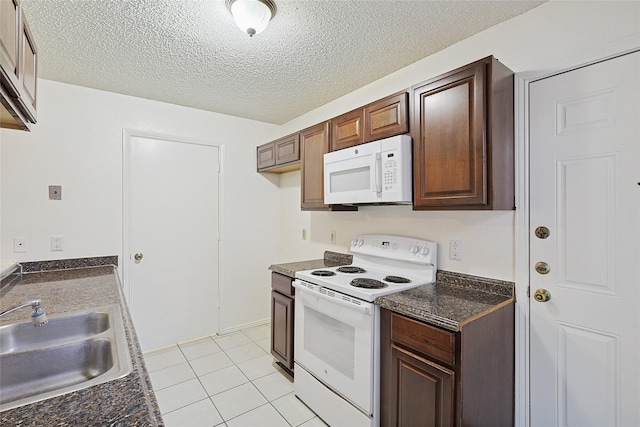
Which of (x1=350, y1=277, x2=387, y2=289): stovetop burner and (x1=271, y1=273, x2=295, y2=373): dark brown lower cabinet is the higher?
(x1=350, y1=277, x2=387, y2=289): stovetop burner

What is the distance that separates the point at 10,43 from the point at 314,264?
2225 mm

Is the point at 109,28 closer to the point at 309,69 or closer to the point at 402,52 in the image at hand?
the point at 309,69

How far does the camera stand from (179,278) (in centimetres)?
305

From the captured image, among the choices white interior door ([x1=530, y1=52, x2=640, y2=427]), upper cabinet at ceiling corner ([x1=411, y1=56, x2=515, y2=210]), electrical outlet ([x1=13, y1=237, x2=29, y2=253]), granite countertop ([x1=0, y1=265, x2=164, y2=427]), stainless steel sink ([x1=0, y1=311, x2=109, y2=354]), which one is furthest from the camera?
electrical outlet ([x1=13, y1=237, x2=29, y2=253])

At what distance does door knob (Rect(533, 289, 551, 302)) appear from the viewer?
1562 millimetres

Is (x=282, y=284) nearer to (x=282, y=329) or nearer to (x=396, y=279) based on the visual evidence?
(x=282, y=329)

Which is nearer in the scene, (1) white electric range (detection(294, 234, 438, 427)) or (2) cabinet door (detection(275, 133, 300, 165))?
(1) white electric range (detection(294, 234, 438, 427))

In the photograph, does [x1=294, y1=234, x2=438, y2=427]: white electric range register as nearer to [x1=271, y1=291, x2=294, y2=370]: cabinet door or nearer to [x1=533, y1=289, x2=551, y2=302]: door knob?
[x1=271, y1=291, x2=294, y2=370]: cabinet door

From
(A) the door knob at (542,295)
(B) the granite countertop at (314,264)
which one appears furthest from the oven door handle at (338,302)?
(A) the door knob at (542,295)

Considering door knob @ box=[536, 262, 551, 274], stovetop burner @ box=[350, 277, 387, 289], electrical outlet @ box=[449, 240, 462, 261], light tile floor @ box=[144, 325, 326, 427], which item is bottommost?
light tile floor @ box=[144, 325, 326, 427]

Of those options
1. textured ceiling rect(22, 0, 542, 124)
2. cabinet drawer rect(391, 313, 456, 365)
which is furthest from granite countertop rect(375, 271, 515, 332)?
textured ceiling rect(22, 0, 542, 124)

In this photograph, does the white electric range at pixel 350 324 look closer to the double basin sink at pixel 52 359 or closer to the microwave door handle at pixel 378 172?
the microwave door handle at pixel 378 172

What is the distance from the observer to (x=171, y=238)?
9.84 ft

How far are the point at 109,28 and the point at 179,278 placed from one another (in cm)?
217
